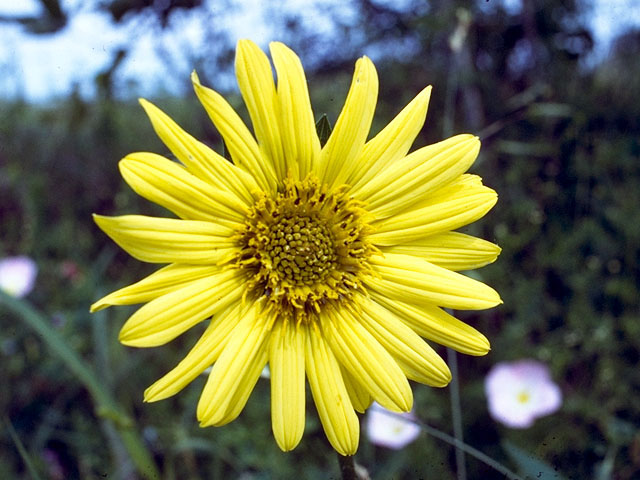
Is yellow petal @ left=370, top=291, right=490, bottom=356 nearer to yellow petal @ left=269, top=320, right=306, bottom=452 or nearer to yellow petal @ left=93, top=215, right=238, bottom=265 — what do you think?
yellow petal @ left=269, top=320, right=306, bottom=452

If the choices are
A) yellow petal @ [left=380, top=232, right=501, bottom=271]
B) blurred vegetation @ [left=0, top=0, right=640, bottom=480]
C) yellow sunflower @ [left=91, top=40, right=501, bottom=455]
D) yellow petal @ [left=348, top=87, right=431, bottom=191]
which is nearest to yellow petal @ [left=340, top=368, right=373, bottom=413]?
yellow sunflower @ [left=91, top=40, right=501, bottom=455]

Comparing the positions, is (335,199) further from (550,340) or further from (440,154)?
(550,340)

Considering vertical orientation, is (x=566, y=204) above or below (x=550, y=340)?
above

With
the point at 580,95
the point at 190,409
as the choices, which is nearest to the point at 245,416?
the point at 190,409

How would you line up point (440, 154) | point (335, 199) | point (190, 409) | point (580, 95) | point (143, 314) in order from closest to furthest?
point (143, 314) → point (440, 154) → point (335, 199) → point (190, 409) → point (580, 95)

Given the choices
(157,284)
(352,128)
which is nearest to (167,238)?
(157,284)

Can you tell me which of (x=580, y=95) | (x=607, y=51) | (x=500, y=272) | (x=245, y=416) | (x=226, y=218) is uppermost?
(x=607, y=51)

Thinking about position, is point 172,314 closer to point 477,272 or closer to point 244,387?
point 244,387
